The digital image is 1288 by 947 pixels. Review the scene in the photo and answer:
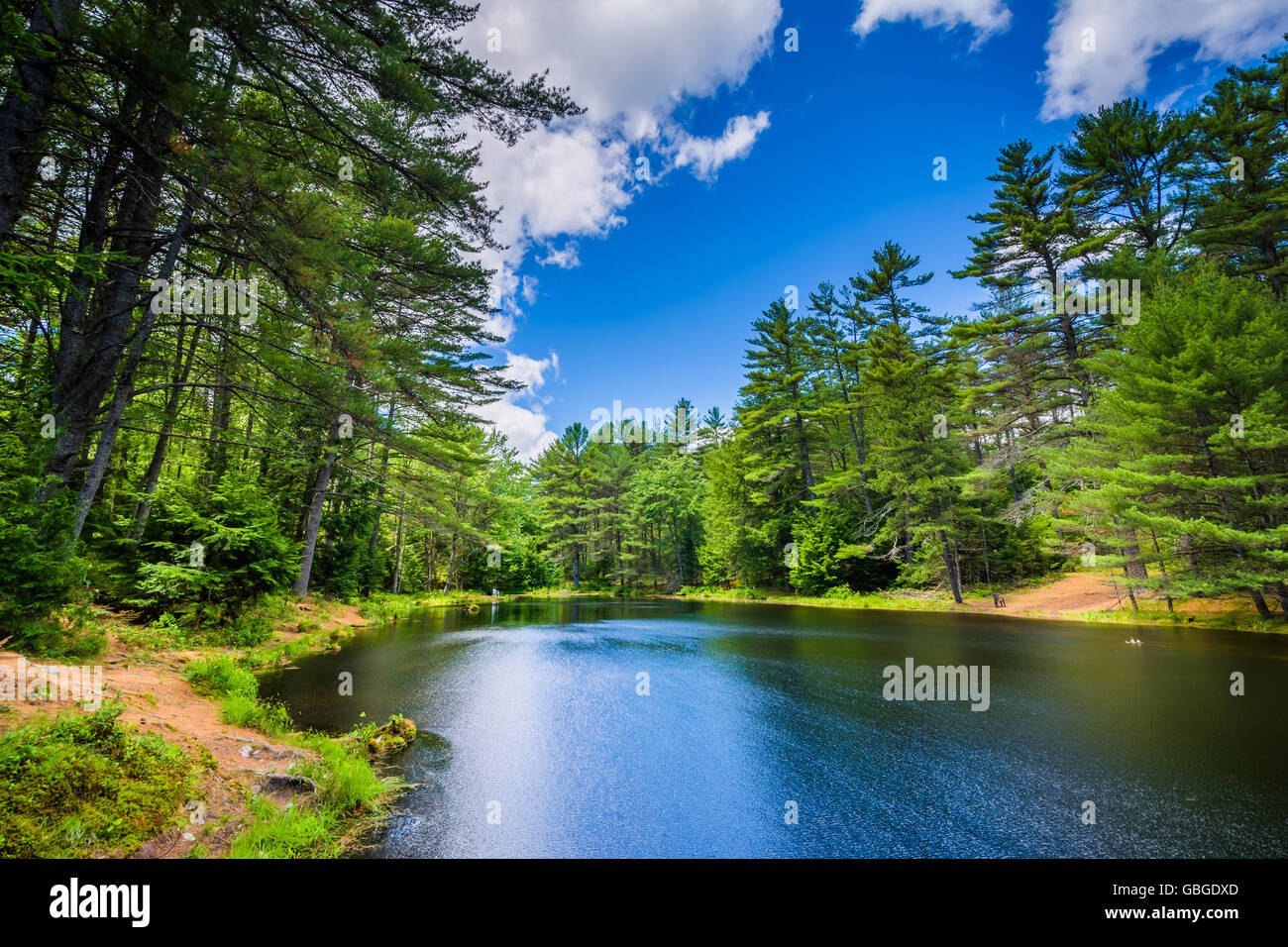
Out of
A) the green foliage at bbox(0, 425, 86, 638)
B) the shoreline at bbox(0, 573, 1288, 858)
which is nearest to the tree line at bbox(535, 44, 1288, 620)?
the shoreline at bbox(0, 573, 1288, 858)

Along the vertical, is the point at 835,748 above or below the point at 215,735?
below

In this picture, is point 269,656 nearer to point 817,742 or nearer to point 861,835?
point 817,742

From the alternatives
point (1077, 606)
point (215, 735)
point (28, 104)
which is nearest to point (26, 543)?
point (215, 735)

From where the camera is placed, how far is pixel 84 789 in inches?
113

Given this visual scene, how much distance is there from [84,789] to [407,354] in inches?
400

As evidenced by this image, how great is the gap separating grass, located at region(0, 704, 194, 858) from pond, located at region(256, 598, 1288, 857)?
137 centimetres

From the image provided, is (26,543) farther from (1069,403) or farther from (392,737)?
(1069,403)

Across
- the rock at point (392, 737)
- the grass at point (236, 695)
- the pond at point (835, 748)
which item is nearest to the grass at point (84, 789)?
the pond at point (835, 748)

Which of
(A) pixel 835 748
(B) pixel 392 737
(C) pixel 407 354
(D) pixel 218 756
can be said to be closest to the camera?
(D) pixel 218 756

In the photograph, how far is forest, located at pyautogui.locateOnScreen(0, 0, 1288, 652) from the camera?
552cm

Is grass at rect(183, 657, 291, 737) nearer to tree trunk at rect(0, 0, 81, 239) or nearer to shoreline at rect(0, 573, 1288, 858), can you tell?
shoreline at rect(0, 573, 1288, 858)

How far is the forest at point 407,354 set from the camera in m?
5.52
